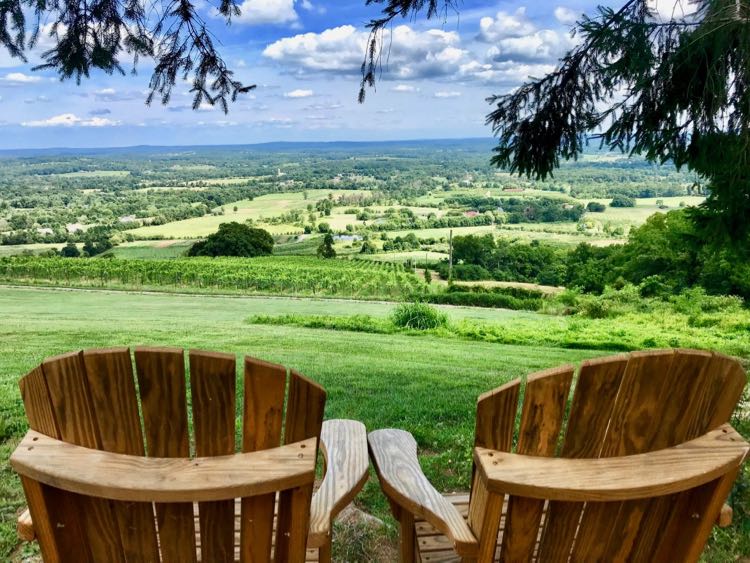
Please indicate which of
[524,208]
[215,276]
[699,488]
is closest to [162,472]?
[699,488]

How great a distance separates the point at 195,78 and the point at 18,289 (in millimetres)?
17929

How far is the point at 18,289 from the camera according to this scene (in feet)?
60.3

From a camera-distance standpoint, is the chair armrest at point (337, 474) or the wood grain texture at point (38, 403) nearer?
the wood grain texture at point (38, 403)

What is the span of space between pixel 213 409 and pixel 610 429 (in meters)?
0.72

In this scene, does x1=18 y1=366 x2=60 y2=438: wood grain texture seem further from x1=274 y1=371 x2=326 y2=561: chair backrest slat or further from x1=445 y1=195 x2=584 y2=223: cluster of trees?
x1=445 y1=195 x2=584 y2=223: cluster of trees

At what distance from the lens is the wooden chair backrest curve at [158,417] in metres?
1.01

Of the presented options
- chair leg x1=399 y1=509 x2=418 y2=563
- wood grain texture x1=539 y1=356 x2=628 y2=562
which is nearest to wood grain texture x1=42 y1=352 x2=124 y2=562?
chair leg x1=399 y1=509 x2=418 y2=563

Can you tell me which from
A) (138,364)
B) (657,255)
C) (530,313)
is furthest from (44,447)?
(657,255)

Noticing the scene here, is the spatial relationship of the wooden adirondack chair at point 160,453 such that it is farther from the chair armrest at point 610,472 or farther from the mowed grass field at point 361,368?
the mowed grass field at point 361,368

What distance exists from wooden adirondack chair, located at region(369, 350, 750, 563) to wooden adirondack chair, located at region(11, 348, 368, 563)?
0.34 m

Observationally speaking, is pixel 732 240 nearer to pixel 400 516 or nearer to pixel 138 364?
pixel 400 516

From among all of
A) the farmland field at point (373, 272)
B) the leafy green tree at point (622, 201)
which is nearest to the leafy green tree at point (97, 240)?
the farmland field at point (373, 272)

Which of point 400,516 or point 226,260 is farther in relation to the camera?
point 226,260

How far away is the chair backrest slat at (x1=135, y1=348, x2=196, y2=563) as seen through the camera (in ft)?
3.31
